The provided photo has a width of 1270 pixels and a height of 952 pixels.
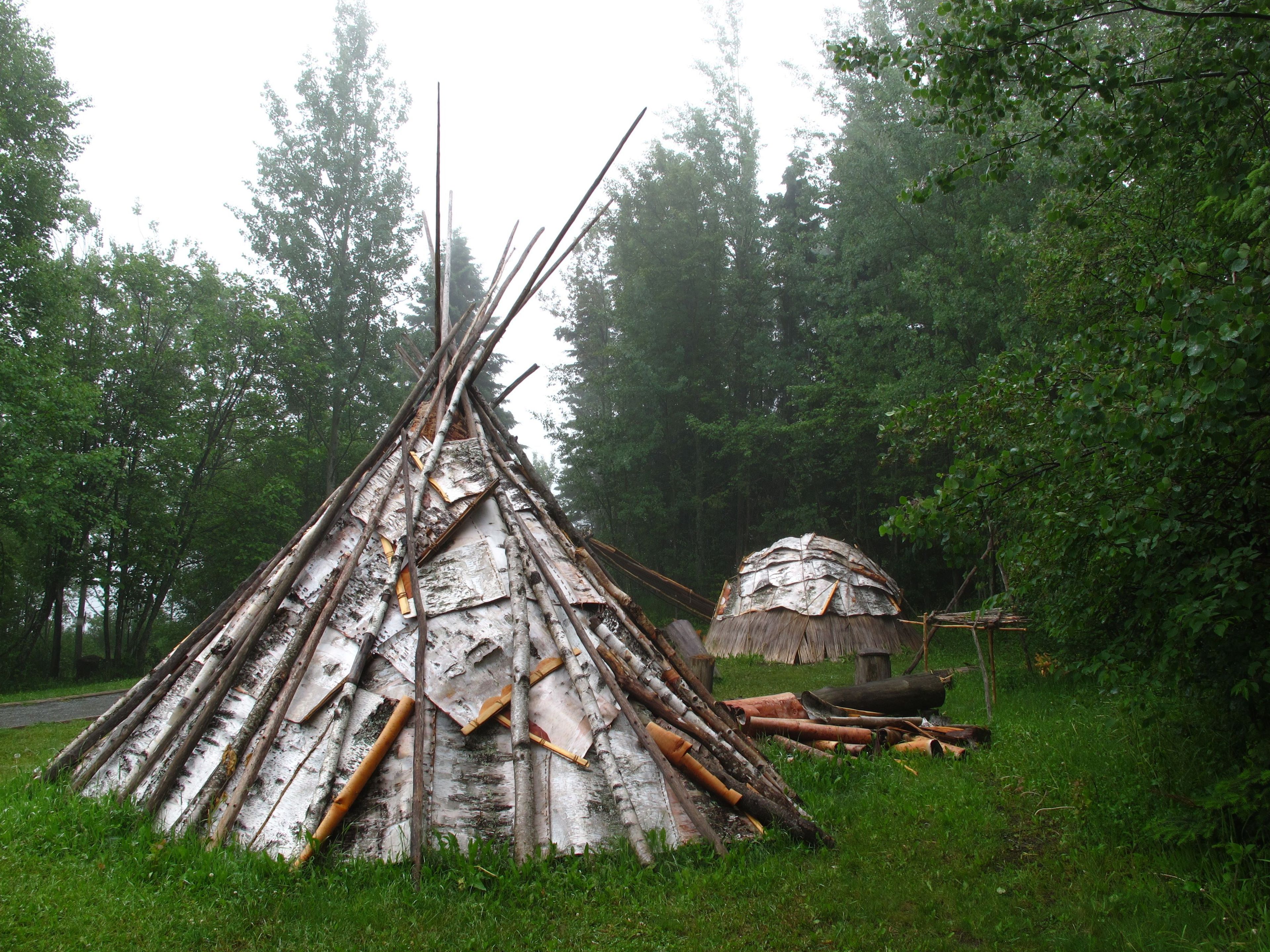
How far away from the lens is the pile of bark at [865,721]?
247 inches

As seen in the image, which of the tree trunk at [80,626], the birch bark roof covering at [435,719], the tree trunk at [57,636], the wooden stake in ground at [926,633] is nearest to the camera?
the birch bark roof covering at [435,719]

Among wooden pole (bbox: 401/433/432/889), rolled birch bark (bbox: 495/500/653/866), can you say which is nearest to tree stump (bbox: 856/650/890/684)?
rolled birch bark (bbox: 495/500/653/866)

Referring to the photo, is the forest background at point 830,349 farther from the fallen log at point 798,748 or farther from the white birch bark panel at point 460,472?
the white birch bark panel at point 460,472

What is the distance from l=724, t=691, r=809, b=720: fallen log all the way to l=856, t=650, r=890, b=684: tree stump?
118 cm

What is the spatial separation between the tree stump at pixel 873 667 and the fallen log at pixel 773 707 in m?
1.18

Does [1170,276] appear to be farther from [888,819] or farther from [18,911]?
[18,911]

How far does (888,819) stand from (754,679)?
700cm

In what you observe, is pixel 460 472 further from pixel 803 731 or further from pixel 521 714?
pixel 803 731

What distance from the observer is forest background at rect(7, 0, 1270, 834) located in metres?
3.43

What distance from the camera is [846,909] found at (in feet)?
11.9

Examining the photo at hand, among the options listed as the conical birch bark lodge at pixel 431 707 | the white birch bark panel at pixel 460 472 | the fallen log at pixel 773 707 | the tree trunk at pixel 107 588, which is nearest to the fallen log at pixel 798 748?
the fallen log at pixel 773 707

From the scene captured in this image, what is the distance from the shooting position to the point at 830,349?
2178 cm

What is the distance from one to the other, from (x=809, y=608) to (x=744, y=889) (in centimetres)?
1070

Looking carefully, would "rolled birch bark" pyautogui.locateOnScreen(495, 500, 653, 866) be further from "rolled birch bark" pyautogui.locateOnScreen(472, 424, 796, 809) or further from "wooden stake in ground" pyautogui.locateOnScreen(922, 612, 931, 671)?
"wooden stake in ground" pyautogui.locateOnScreen(922, 612, 931, 671)
